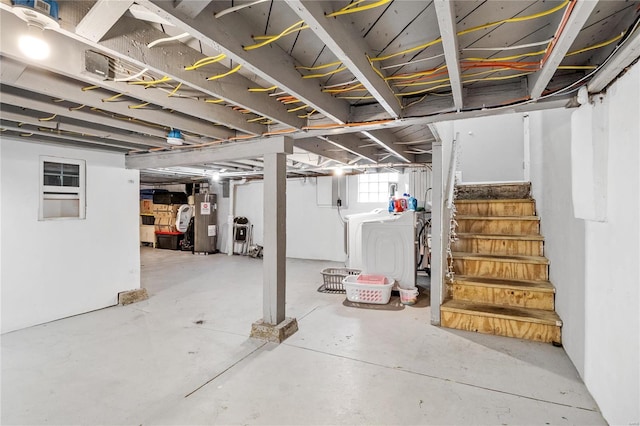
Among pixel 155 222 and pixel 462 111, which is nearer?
pixel 462 111

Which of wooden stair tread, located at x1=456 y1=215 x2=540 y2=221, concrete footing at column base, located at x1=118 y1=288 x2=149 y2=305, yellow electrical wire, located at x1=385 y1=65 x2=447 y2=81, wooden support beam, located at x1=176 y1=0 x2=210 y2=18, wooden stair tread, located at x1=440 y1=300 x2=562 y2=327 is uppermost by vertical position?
yellow electrical wire, located at x1=385 y1=65 x2=447 y2=81

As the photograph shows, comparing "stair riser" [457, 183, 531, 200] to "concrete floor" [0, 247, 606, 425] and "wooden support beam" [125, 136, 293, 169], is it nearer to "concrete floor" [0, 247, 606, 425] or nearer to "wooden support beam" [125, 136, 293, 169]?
"concrete floor" [0, 247, 606, 425]

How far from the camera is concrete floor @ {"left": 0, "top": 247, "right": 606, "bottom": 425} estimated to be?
1.81 meters

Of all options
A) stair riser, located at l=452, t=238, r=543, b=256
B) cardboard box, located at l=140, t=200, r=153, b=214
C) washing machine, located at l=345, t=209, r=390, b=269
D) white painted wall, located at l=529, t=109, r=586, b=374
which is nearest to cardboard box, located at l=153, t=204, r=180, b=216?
cardboard box, located at l=140, t=200, r=153, b=214

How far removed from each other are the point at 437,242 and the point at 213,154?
2.53m

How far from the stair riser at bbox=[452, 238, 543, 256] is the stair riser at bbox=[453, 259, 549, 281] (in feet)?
0.92

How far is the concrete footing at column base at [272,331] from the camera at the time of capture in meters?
2.78

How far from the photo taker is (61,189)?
3.48m

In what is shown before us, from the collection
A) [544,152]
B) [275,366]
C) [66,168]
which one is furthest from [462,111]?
[66,168]

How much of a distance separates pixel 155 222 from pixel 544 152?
9138 millimetres

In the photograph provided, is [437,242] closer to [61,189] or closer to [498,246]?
[498,246]

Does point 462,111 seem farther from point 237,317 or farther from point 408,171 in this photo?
point 408,171

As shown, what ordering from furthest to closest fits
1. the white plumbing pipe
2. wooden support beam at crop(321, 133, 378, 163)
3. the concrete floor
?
the white plumbing pipe < wooden support beam at crop(321, 133, 378, 163) < the concrete floor

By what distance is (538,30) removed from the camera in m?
1.45
